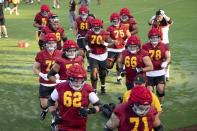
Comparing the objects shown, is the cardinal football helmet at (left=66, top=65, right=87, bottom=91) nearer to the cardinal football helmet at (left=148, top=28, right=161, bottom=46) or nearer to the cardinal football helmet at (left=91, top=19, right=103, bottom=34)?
the cardinal football helmet at (left=148, top=28, right=161, bottom=46)

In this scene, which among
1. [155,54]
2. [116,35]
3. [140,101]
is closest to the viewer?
[140,101]

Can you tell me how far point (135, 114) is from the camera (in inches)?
194

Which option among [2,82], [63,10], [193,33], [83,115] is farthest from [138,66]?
[63,10]

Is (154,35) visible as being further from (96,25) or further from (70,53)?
(70,53)

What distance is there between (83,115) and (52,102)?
25.7 inches

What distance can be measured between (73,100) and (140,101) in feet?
4.80

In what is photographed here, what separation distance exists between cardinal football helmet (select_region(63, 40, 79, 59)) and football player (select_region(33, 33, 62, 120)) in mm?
610

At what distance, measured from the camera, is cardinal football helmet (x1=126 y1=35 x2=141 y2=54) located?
7.93m

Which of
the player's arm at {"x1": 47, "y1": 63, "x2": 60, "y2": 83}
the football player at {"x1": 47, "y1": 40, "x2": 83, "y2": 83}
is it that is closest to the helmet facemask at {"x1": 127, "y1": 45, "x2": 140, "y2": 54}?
the football player at {"x1": 47, "y1": 40, "x2": 83, "y2": 83}

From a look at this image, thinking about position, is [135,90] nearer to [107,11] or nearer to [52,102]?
[52,102]

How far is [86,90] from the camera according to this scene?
585 centimetres

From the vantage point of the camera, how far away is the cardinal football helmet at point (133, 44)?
793cm

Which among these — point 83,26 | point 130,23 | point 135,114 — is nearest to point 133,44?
point 135,114

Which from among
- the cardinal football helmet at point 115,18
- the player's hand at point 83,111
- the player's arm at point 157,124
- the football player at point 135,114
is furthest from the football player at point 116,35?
the football player at point 135,114
